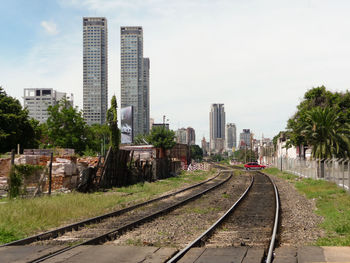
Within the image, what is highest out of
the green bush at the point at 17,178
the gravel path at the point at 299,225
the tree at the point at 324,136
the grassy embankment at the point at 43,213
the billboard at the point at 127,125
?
the billboard at the point at 127,125

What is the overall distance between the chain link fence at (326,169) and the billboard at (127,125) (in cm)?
3531

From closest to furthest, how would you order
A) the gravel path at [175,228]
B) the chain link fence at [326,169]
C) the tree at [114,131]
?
the gravel path at [175,228] → the chain link fence at [326,169] → the tree at [114,131]

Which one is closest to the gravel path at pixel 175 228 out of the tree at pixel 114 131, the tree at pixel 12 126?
the tree at pixel 114 131

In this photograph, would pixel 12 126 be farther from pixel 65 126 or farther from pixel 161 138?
pixel 161 138

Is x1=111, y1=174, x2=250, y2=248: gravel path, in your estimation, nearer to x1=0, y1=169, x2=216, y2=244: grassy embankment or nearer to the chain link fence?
x1=0, y1=169, x2=216, y2=244: grassy embankment

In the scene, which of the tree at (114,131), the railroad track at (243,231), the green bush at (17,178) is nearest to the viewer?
the railroad track at (243,231)

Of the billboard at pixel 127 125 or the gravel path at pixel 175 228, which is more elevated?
the billboard at pixel 127 125

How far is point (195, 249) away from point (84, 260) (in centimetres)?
244

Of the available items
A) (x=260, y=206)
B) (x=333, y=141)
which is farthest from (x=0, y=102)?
(x=260, y=206)

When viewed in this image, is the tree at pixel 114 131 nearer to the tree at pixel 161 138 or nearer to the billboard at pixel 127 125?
the tree at pixel 161 138

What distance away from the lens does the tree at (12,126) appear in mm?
54250

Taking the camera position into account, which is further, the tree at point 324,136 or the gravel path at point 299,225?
the tree at point 324,136

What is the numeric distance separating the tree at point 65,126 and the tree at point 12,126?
433 centimetres

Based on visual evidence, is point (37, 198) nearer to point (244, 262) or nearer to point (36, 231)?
point (36, 231)
